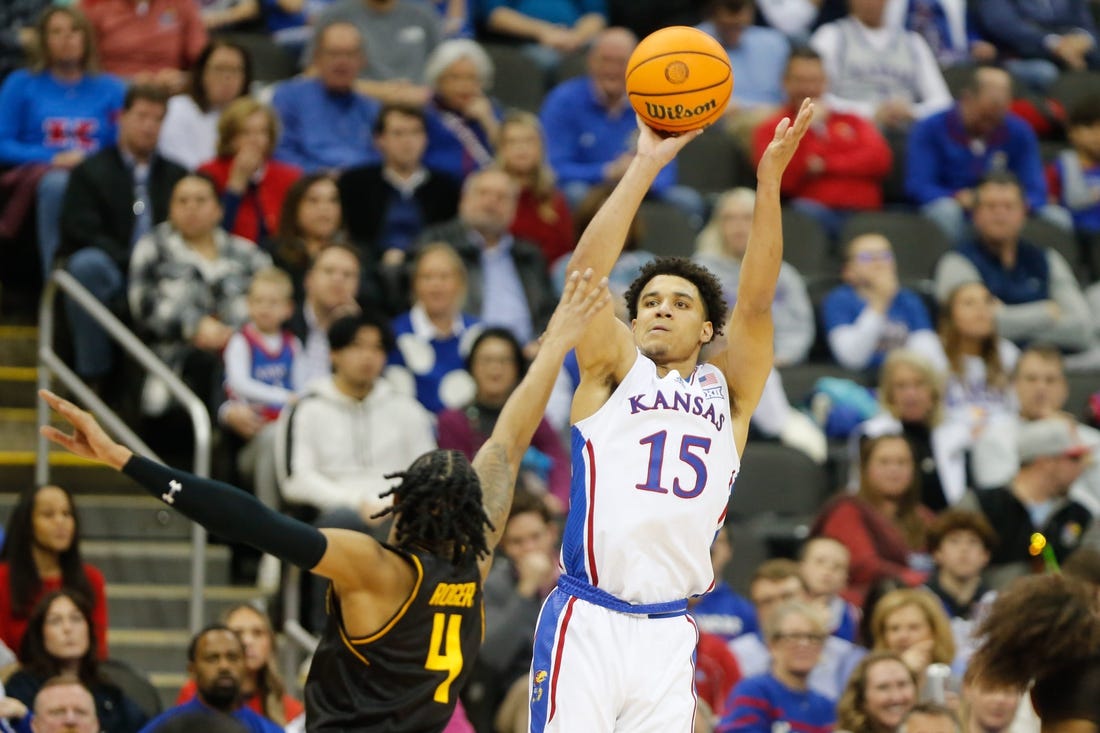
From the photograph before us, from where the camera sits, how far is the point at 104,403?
11477mm

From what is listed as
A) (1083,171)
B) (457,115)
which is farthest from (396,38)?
(1083,171)

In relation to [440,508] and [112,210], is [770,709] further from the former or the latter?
[112,210]

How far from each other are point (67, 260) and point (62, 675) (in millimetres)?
3200

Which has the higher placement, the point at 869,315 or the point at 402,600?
the point at 869,315

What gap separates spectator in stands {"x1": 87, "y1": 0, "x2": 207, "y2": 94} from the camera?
13.0 metres

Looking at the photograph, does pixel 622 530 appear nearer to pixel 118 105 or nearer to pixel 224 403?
pixel 224 403

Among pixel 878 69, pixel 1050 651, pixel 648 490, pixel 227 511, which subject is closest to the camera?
pixel 1050 651

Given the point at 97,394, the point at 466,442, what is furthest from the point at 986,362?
the point at 97,394

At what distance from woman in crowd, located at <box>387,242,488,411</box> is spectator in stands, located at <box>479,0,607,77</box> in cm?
354

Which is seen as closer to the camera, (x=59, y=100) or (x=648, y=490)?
(x=648, y=490)

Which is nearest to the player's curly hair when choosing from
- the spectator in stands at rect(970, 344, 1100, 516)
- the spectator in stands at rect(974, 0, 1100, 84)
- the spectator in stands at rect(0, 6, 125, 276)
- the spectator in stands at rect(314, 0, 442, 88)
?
the spectator in stands at rect(970, 344, 1100, 516)

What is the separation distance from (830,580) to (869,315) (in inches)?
111

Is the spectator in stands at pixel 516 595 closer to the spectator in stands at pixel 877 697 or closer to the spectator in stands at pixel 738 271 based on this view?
the spectator in stands at pixel 877 697

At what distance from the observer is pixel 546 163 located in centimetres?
1334
